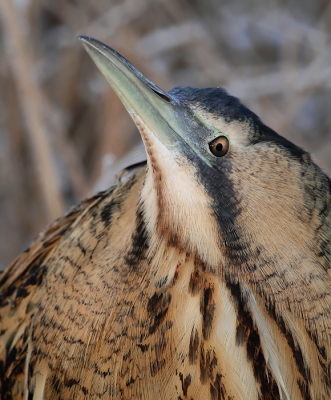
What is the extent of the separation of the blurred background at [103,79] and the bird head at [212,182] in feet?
3.18

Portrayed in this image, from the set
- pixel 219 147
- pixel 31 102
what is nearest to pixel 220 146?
pixel 219 147

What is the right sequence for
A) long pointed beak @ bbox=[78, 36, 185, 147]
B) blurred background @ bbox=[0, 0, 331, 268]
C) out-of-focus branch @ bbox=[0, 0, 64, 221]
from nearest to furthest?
1. long pointed beak @ bbox=[78, 36, 185, 147]
2. out-of-focus branch @ bbox=[0, 0, 64, 221]
3. blurred background @ bbox=[0, 0, 331, 268]

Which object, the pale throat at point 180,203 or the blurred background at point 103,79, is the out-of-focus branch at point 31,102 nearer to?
the blurred background at point 103,79

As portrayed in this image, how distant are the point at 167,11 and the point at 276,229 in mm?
1801

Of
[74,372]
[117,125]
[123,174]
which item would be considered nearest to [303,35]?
[117,125]

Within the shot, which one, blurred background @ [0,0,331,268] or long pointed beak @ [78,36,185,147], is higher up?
blurred background @ [0,0,331,268]

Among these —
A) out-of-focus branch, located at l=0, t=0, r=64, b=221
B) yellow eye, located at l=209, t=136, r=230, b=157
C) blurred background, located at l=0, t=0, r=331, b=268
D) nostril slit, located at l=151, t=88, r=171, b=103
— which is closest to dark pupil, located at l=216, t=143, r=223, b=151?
yellow eye, located at l=209, t=136, r=230, b=157

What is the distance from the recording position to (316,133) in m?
2.96

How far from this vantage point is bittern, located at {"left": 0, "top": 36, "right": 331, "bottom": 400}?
0.97 m

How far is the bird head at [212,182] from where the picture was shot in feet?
3.12

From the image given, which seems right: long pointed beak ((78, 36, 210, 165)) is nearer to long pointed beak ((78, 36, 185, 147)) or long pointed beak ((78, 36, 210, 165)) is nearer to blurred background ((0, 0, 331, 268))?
long pointed beak ((78, 36, 185, 147))

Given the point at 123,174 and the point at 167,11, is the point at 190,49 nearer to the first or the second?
the point at 167,11

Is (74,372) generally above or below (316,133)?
below

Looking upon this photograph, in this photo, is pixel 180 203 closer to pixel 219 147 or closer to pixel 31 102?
pixel 219 147
